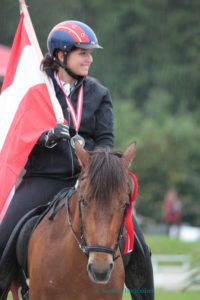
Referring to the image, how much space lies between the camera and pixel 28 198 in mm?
8125

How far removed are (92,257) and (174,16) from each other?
6393cm

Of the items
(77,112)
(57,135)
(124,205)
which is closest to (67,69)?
(77,112)

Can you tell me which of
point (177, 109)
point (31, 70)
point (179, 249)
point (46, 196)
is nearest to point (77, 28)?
point (31, 70)

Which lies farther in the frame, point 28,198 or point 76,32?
point 76,32

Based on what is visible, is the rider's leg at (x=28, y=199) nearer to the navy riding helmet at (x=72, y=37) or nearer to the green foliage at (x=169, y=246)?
the navy riding helmet at (x=72, y=37)

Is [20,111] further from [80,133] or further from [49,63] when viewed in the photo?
[80,133]

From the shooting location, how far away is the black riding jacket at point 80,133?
8.11 m

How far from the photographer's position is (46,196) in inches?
322

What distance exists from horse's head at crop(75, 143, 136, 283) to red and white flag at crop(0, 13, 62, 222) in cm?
124

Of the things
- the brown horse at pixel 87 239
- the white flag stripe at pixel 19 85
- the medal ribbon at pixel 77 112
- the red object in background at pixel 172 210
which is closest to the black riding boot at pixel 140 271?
the brown horse at pixel 87 239

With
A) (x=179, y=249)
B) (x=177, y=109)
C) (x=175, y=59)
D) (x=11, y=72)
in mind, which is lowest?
(x=179, y=249)

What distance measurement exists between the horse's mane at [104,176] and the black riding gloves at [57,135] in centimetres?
74

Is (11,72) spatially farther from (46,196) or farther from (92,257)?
(92,257)

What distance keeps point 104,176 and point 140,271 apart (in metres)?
1.48
